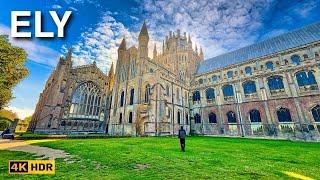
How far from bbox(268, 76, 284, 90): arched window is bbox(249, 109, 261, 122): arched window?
4738mm

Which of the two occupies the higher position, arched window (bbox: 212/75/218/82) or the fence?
arched window (bbox: 212/75/218/82)

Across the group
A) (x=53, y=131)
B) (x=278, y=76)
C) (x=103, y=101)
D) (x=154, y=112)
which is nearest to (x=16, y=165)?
(x=154, y=112)

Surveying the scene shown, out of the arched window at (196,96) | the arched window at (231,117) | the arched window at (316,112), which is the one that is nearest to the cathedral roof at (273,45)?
the arched window at (196,96)

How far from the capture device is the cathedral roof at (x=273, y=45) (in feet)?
95.3

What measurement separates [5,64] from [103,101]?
25.9 m

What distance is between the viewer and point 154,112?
89.2 ft

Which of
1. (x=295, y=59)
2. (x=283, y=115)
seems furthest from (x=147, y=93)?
(x=295, y=59)

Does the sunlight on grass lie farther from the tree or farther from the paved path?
the tree

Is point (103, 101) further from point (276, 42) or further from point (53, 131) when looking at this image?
point (276, 42)

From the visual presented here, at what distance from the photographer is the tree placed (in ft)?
57.2

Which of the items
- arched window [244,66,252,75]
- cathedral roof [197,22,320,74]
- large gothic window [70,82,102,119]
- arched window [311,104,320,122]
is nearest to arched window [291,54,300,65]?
cathedral roof [197,22,320,74]

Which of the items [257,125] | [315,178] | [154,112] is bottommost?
[315,178]

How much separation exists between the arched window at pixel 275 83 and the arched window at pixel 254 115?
4738 mm

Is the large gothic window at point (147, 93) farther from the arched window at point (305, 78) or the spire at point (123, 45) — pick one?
the arched window at point (305, 78)
